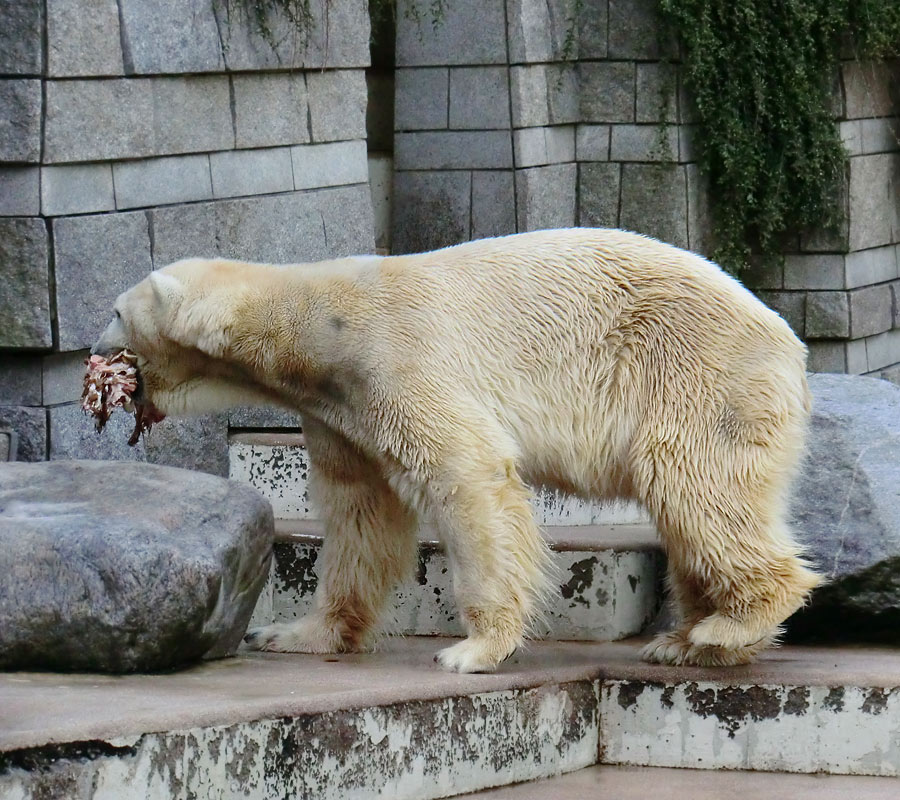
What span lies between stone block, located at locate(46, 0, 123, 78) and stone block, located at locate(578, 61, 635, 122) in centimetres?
292

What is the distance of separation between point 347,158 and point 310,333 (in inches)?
91.5

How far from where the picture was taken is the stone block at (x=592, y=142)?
24.5 ft

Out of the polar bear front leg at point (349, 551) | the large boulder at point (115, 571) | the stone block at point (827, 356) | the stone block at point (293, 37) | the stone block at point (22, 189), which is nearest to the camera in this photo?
the large boulder at point (115, 571)

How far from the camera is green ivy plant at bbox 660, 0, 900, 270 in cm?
732

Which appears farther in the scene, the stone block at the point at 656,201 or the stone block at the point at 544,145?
the stone block at the point at 656,201

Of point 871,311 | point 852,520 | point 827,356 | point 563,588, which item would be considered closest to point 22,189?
point 563,588

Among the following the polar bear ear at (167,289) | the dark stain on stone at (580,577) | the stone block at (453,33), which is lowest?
the dark stain on stone at (580,577)

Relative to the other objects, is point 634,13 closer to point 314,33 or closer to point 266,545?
point 314,33

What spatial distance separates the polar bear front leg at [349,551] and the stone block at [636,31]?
145 inches

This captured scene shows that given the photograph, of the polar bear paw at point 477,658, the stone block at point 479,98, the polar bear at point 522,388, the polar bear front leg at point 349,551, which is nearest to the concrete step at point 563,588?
the polar bear front leg at point 349,551

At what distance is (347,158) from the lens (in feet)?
20.6

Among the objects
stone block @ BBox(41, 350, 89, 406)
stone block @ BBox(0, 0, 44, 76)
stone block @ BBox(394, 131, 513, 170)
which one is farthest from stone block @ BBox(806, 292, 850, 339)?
stone block @ BBox(0, 0, 44, 76)

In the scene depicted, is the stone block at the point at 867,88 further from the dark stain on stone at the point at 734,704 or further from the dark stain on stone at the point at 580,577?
the dark stain on stone at the point at 734,704

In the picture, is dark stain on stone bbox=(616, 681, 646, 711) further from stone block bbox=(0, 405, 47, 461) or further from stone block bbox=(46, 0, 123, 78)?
stone block bbox=(46, 0, 123, 78)
